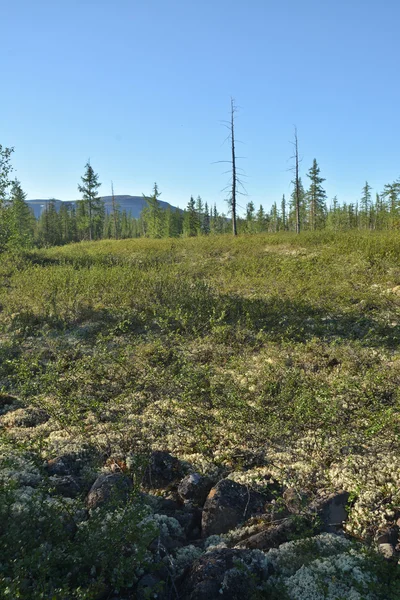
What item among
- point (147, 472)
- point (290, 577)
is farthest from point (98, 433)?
point (290, 577)

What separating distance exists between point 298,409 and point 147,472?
266 centimetres

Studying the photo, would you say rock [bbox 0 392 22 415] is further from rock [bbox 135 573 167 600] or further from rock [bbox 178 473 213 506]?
rock [bbox 135 573 167 600]

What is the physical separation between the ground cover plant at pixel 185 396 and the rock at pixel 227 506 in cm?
28

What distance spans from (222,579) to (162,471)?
2.24 m

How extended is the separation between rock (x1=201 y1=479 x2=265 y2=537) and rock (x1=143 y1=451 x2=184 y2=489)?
798mm

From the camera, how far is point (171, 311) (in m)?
11.2

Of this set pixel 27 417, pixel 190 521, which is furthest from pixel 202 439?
pixel 27 417

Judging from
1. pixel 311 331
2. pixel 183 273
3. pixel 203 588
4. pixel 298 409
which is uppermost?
pixel 183 273

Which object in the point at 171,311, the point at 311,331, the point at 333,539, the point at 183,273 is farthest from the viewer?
the point at 183,273

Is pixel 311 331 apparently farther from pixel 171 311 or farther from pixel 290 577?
pixel 290 577

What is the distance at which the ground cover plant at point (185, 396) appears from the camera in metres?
3.49

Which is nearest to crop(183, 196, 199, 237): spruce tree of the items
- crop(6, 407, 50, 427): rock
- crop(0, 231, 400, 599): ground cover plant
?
crop(0, 231, 400, 599): ground cover plant

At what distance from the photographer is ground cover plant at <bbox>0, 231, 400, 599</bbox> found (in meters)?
3.49

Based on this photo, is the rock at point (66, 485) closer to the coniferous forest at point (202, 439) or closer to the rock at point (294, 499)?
the coniferous forest at point (202, 439)
